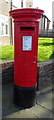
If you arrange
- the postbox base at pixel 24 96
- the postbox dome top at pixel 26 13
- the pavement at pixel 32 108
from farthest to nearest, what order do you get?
the postbox base at pixel 24 96
the pavement at pixel 32 108
the postbox dome top at pixel 26 13

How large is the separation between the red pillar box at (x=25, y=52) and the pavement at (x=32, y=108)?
157mm

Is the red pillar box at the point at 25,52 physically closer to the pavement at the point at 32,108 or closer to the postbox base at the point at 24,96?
the postbox base at the point at 24,96

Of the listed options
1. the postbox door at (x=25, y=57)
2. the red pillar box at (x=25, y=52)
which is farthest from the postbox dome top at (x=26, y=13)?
the postbox door at (x=25, y=57)

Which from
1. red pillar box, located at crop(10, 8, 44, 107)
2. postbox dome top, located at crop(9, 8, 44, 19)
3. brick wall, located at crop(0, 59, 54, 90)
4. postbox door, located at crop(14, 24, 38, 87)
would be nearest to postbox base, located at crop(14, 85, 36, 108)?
red pillar box, located at crop(10, 8, 44, 107)

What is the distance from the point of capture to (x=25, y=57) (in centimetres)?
323

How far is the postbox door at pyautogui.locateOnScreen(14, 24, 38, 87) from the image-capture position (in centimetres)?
316

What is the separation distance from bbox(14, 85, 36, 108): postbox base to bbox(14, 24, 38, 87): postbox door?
4.1 inches

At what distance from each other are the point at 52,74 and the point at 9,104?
196cm

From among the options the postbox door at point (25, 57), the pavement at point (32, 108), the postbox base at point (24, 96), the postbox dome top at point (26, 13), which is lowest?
the pavement at point (32, 108)

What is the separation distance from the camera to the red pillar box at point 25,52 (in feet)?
9.95

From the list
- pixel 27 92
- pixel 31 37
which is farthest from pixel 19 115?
pixel 31 37

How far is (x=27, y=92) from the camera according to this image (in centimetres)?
336

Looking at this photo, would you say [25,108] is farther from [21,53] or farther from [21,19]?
[21,19]

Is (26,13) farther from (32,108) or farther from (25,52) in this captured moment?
(32,108)
